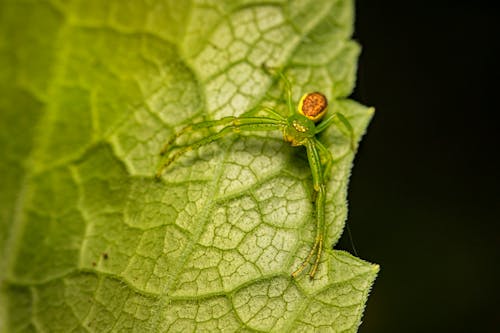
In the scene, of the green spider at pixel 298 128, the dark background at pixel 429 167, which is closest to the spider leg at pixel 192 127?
the green spider at pixel 298 128

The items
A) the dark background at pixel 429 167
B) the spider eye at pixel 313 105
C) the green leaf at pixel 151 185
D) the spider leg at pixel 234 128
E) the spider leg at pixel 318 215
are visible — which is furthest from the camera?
the dark background at pixel 429 167

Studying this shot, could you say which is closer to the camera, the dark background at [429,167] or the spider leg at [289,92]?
the spider leg at [289,92]

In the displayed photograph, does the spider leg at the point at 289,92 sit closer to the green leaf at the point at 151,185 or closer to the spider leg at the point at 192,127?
the green leaf at the point at 151,185

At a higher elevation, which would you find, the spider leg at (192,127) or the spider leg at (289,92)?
the spider leg at (289,92)

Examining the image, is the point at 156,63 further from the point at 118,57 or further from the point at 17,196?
the point at 17,196

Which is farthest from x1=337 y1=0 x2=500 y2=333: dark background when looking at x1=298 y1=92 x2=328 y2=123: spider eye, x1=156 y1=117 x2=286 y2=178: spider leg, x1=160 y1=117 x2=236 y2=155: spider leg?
x1=160 y1=117 x2=236 y2=155: spider leg

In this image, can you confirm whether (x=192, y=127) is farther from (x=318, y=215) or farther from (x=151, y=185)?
(x=318, y=215)

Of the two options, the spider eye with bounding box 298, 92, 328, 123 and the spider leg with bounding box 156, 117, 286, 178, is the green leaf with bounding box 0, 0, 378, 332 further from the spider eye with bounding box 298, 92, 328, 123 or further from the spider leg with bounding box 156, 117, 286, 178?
the spider eye with bounding box 298, 92, 328, 123

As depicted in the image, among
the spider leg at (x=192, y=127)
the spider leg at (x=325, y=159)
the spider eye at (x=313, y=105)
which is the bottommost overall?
the spider leg at (x=325, y=159)
